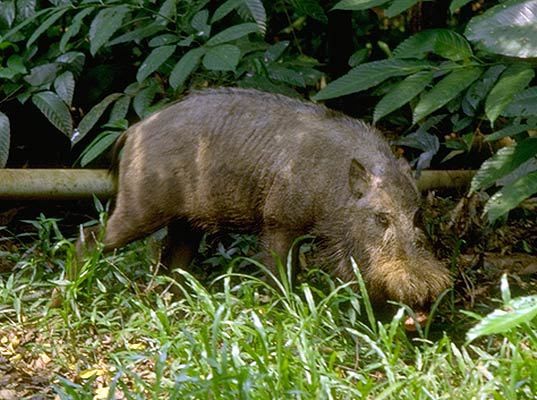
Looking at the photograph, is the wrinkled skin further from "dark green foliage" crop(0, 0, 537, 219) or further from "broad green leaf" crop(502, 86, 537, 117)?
"broad green leaf" crop(502, 86, 537, 117)

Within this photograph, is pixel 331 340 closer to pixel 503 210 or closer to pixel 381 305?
pixel 381 305

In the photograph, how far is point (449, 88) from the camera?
416 centimetres

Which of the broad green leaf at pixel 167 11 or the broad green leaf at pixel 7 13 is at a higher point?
the broad green leaf at pixel 167 11

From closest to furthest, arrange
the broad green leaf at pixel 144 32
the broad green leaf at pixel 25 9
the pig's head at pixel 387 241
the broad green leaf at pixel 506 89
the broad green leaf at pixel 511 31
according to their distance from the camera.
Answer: the broad green leaf at pixel 511 31 → the broad green leaf at pixel 506 89 → the pig's head at pixel 387 241 → the broad green leaf at pixel 144 32 → the broad green leaf at pixel 25 9

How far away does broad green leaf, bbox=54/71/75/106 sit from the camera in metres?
6.25

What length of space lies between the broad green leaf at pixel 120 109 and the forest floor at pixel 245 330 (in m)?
0.71

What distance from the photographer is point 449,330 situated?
5.11 m

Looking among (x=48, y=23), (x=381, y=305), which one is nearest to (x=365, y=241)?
(x=381, y=305)

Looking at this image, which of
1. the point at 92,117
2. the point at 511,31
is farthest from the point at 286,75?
the point at 511,31

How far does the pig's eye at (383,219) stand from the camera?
501 centimetres

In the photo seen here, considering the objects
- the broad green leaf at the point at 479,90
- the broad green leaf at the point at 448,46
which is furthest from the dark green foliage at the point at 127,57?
the broad green leaf at the point at 448,46

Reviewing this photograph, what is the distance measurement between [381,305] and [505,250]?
1.58 metres

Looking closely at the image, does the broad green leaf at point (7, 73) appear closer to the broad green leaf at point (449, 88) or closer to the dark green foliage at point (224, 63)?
the dark green foliage at point (224, 63)

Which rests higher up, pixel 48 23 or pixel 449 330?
pixel 48 23
